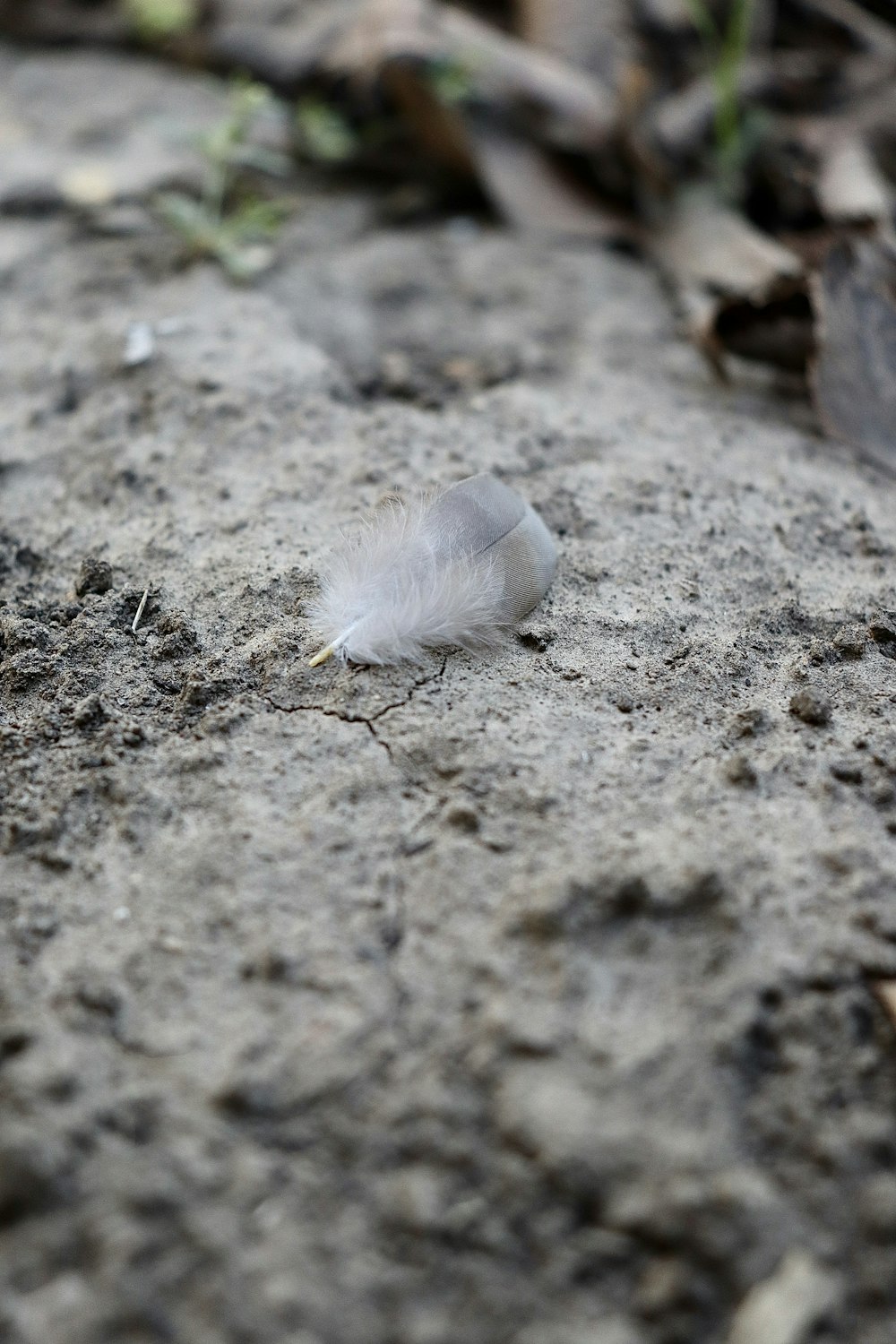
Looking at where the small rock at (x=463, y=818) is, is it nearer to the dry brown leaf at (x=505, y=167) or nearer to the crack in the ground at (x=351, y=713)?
the crack in the ground at (x=351, y=713)

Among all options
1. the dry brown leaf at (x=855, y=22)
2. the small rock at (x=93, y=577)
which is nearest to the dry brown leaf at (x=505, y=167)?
the dry brown leaf at (x=855, y=22)

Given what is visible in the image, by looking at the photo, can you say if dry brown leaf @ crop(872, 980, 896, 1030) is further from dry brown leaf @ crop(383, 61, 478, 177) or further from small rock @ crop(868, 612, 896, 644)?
dry brown leaf @ crop(383, 61, 478, 177)

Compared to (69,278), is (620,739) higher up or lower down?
higher up

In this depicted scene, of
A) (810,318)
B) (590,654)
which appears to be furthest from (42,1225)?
(810,318)

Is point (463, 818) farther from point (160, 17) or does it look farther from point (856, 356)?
point (160, 17)

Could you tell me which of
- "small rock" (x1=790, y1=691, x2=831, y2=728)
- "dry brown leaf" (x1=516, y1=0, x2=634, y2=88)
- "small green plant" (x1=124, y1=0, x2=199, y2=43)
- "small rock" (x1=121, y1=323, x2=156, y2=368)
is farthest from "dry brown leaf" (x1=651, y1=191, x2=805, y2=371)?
"small green plant" (x1=124, y1=0, x2=199, y2=43)

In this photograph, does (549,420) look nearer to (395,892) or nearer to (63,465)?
(63,465)

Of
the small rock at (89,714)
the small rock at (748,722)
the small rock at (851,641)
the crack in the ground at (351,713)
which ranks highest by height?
the small rock at (851,641)
